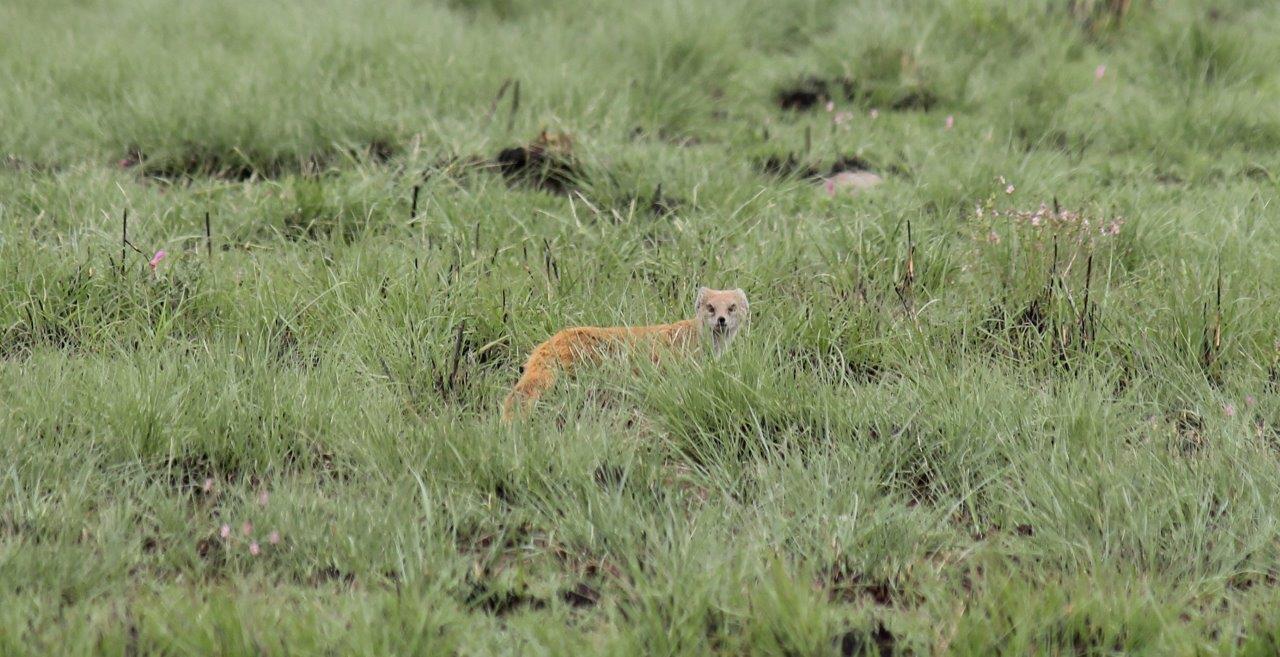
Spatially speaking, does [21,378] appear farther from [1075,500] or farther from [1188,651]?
[1188,651]

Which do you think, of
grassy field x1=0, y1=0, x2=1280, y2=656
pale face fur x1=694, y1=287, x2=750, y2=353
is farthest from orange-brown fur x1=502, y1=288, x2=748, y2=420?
grassy field x1=0, y1=0, x2=1280, y2=656

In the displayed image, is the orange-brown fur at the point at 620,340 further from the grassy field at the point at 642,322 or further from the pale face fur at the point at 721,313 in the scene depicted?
the grassy field at the point at 642,322

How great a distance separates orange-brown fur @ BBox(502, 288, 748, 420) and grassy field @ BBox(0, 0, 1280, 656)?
103mm

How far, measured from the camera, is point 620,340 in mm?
4387

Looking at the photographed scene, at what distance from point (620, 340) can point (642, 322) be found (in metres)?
0.44

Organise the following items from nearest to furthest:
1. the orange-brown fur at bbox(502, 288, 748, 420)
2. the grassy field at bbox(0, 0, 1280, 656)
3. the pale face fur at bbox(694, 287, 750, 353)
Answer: the grassy field at bbox(0, 0, 1280, 656), the orange-brown fur at bbox(502, 288, 748, 420), the pale face fur at bbox(694, 287, 750, 353)

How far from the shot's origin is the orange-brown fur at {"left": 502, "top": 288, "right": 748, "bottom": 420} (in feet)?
13.6

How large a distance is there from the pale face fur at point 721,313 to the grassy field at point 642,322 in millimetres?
121

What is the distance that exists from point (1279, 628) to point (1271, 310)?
188cm

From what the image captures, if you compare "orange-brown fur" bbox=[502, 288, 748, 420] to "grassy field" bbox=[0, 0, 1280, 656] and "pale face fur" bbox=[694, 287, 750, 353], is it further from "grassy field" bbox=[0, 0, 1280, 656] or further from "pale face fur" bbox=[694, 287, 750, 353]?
"grassy field" bbox=[0, 0, 1280, 656]

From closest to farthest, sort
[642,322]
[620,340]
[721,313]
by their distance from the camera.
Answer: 1. [620,340]
2. [721,313]
3. [642,322]

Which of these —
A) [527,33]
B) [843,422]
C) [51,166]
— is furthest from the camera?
[527,33]

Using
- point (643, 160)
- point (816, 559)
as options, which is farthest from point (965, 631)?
point (643, 160)

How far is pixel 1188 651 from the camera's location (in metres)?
2.90
